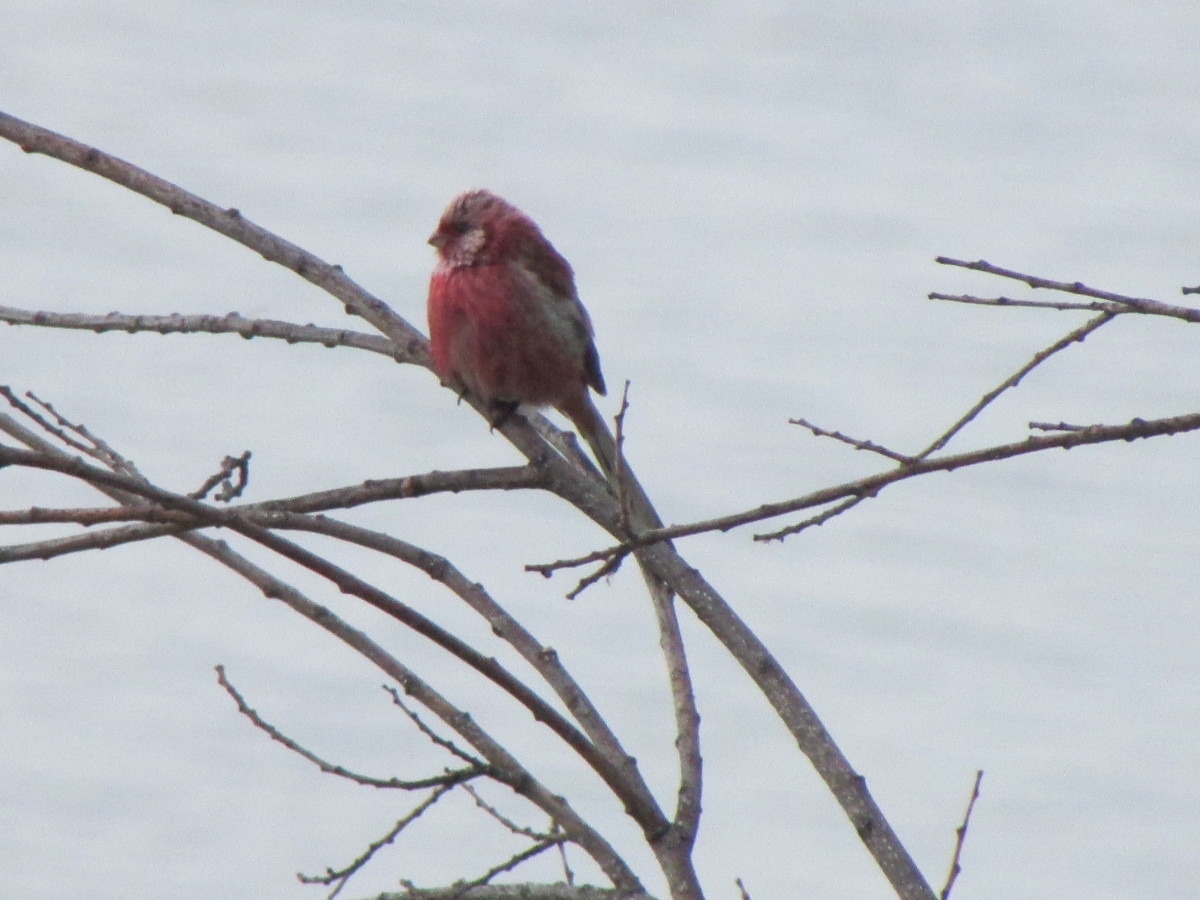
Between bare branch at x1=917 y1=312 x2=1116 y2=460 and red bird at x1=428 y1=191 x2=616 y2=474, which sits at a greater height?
red bird at x1=428 y1=191 x2=616 y2=474

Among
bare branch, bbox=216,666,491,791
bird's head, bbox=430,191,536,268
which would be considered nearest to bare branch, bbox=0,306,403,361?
bare branch, bbox=216,666,491,791

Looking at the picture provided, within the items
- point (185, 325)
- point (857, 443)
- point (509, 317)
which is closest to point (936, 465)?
point (857, 443)

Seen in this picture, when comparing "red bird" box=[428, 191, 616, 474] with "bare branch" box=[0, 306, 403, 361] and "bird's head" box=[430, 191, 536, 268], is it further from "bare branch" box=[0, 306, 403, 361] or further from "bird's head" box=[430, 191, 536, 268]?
"bare branch" box=[0, 306, 403, 361]

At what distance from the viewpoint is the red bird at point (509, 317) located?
6.07 metres

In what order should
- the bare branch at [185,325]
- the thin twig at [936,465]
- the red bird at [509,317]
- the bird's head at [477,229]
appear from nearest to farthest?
1. the thin twig at [936,465]
2. the bare branch at [185,325]
3. the red bird at [509,317]
4. the bird's head at [477,229]

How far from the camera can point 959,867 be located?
9.90 ft

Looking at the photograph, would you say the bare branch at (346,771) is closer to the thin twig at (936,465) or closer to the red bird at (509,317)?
the thin twig at (936,465)

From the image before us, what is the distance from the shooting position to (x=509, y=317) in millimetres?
6180

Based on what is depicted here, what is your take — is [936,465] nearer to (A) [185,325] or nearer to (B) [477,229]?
(A) [185,325]

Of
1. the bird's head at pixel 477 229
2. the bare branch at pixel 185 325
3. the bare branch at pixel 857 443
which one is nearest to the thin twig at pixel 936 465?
the bare branch at pixel 857 443

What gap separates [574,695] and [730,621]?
0.40 meters

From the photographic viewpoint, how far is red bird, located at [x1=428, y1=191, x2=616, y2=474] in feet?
19.9

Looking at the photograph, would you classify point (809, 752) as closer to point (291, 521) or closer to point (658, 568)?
point (658, 568)

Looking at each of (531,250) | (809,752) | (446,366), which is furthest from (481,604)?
(531,250)
